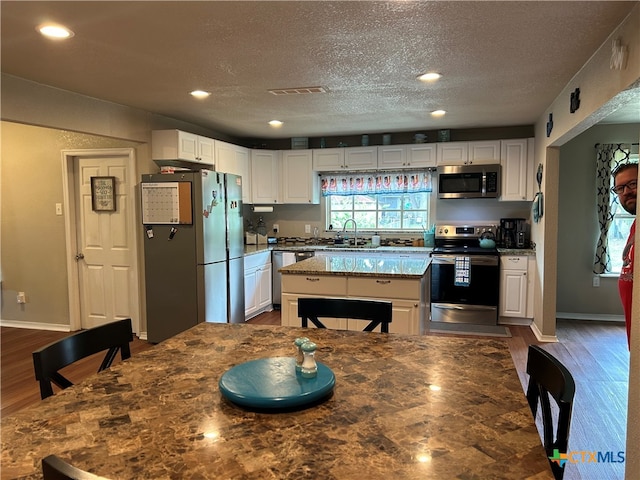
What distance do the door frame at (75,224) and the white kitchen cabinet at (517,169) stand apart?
4228mm

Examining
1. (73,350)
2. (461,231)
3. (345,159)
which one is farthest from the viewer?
(345,159)

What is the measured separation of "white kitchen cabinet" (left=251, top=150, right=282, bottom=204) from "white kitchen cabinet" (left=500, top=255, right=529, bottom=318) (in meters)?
3.06

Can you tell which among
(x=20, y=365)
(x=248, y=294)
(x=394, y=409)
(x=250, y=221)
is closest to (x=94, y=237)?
(x=20, y=365)

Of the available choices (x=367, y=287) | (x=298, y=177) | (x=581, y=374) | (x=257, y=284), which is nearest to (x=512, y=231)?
(x=581, y=374)

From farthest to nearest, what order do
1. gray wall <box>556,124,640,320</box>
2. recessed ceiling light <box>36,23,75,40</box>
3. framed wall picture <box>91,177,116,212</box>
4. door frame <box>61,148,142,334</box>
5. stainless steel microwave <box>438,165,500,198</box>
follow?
stainless steel microwave <box>438,165,500,198</box> < gray wall <box>556,124,640,320</box> < framed wall picture <box>91,177,116,212</box> < door frame <box>61,148,142,334</box> < recessed ceiling light <box>36,23,75,40</box>

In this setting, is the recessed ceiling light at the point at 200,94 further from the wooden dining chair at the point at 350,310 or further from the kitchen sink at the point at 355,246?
the kitchen sink at the point at 355,246

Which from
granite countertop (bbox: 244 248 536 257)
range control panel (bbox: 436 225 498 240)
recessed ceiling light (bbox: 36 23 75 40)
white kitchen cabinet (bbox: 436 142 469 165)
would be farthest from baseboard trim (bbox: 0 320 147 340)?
white kitchen cabinet (bbox: 436 142 469 165)

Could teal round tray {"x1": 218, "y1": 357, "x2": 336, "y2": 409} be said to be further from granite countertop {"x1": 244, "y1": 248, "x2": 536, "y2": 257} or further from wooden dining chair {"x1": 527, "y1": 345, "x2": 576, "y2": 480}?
granite countertop {"x1": 244, "y1": 248, "x2": 536, "y2": 257}

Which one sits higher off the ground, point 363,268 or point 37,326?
point 363,268

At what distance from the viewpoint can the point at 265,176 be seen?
597 cm

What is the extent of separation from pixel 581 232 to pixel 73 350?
18.0 feet

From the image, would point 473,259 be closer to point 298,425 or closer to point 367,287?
point 367,287

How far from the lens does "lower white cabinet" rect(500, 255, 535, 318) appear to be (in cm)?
489

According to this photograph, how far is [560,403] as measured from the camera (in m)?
1.15
